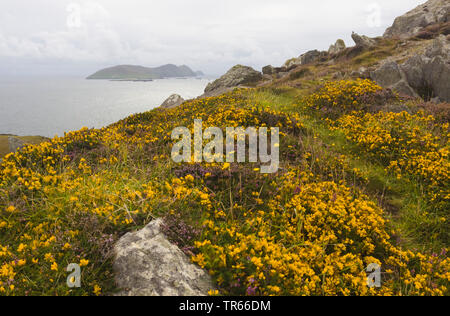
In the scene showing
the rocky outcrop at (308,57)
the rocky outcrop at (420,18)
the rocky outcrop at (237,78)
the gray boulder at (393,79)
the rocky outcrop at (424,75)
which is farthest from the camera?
the rocky outcrop at (420,18)

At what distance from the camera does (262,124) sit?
9367 millimetres

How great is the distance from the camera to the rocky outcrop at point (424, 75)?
549 inches

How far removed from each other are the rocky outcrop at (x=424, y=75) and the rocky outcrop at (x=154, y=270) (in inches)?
678

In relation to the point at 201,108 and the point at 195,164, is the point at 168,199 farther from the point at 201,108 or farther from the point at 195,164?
the point at 201,108

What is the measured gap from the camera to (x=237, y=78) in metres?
31.2

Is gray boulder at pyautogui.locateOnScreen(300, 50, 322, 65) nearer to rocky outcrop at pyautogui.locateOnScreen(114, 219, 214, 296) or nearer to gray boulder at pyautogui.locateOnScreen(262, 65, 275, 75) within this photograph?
gray boulder at pyautogui.locateOnScreen(262, 65, 275, 75)

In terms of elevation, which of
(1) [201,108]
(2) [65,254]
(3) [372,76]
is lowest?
(2) [65,254]

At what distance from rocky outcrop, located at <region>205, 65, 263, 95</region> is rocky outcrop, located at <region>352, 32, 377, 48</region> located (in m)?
14.3

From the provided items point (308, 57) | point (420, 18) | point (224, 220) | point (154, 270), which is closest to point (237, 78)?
point (308, 57)

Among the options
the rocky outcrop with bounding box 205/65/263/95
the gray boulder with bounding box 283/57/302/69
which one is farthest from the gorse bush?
the gray boulder with bounding box 283/57/302/69

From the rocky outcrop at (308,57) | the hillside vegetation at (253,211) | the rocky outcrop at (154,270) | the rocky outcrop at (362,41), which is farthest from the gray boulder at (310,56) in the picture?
the rocky outcrop at (154,270)

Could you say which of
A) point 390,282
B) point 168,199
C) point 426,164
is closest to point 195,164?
point 168,199

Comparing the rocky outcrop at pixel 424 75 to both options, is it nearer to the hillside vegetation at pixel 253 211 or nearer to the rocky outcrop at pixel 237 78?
the hillside vegetation at pixel 253 211
